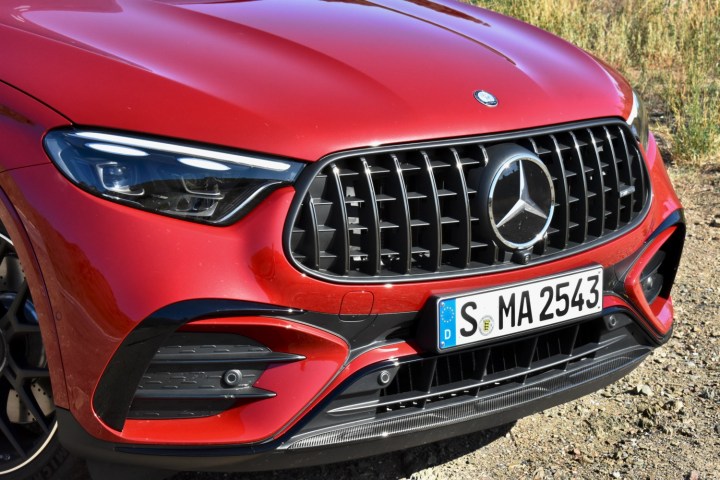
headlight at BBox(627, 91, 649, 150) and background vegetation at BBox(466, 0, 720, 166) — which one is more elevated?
headlight at BBox(627, 91, 649, 150)

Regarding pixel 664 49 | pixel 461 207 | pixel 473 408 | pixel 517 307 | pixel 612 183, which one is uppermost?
pixel 461 207

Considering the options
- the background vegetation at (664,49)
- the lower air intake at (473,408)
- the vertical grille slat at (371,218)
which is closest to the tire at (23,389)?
the lower air intake at (473,408)

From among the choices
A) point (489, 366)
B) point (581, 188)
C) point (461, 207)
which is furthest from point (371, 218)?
point (581, 188)

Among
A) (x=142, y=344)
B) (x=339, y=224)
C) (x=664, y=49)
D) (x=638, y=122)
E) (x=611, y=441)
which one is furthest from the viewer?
(x=664, y=49)

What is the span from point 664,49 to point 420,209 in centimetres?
552

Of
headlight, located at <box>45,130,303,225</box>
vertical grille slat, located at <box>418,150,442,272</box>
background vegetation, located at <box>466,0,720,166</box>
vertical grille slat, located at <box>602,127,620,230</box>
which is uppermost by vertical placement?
headlight, located at <box>45,130,303,225</box>

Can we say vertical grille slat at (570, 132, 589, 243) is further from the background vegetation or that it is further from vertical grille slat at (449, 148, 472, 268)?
the background vegetation

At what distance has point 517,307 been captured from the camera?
255 centimetres

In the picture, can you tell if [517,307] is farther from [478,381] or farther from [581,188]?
[581,188]

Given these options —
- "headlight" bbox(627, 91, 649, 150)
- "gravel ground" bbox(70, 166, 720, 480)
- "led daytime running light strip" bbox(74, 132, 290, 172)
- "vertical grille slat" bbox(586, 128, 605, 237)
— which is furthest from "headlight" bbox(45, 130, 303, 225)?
"headlight" bbox(627, 91, 649, 150)

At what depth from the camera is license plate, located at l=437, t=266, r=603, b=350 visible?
96.2 inches

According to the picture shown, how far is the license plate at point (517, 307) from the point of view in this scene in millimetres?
2443

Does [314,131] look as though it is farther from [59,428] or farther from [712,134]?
[712,134]

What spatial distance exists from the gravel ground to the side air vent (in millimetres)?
688
